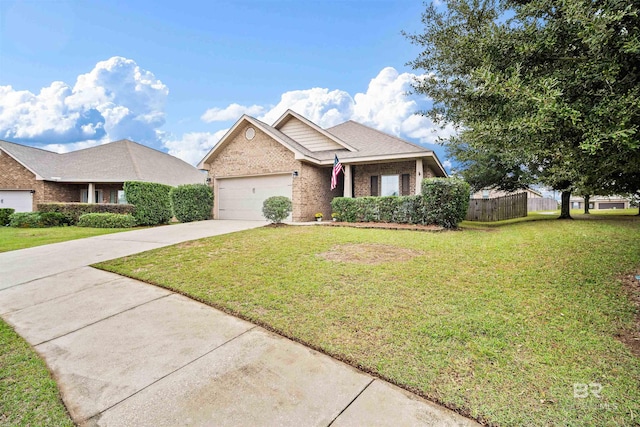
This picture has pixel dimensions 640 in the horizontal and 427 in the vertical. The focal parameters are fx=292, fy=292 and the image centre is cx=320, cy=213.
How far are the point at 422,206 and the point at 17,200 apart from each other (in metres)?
26.1

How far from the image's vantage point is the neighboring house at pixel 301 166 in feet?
47.6

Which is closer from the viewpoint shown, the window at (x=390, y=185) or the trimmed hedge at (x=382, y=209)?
the trimmed hedge at (x=382, y=209)

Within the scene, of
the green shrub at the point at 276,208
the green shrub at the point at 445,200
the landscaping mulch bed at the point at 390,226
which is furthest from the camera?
the green shrub at the point at 276,208

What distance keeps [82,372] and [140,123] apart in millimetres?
40427

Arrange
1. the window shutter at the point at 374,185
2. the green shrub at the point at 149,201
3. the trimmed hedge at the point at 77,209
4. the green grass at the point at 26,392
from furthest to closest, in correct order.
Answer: the trimmed hedge at the point at 77,209 → the window shutter at the point at 374,185 → the green shrub at the point at 149,201 → the green grass at the point at 26,392

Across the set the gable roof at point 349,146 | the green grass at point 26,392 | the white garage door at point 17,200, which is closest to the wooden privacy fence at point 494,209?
the gable roof at point 349,146

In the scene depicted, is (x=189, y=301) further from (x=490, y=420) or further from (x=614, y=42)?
(x=614, y=42)

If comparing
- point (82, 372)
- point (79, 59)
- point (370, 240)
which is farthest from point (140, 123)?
point (82, 372)

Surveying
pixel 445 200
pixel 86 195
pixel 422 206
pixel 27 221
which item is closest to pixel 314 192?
pixel 422 206

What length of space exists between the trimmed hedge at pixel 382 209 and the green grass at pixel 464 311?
418 cm

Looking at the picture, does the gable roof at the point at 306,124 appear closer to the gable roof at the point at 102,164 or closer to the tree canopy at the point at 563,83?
the tree canopy at the point at 563,83

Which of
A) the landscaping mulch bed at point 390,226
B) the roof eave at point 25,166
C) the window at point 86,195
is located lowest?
the landscaping mulch bed at point 390,226

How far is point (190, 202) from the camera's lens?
1563 cm

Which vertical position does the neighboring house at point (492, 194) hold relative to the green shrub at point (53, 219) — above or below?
above
